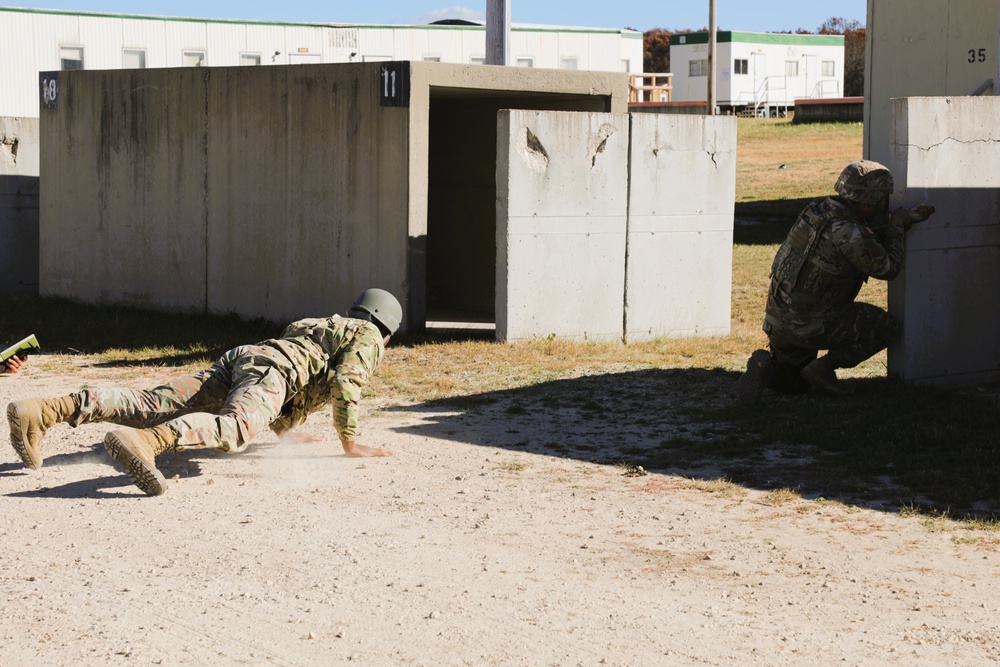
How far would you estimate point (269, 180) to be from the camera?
12.2 meters

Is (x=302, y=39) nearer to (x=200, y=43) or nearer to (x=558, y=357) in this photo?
(x=200, y=43)

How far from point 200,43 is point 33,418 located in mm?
26781

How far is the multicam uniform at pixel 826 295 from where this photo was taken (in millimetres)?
8250

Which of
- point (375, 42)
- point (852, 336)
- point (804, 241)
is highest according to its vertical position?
point (375, 42)

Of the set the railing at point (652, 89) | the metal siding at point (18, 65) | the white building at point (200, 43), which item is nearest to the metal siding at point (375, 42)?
the white building at point (200, 43)

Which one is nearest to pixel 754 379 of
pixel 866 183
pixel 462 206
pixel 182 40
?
pixel 866 183

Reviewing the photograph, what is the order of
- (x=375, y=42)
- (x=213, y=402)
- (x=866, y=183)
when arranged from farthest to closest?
(x=375, y=42) → (x=866, y=183) → (x=213, y=402)

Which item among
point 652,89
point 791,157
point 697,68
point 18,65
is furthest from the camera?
point 697,68

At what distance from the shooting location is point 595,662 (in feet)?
13.8

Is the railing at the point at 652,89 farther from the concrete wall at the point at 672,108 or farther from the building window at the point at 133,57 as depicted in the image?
the building window at the point at 133,57

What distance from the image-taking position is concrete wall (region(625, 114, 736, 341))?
37.3 ft

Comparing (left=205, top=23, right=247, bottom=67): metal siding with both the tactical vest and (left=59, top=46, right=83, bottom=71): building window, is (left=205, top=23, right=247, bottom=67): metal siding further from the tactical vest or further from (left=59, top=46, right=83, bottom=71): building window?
the tactical vest

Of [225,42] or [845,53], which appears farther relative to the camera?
[845,53]

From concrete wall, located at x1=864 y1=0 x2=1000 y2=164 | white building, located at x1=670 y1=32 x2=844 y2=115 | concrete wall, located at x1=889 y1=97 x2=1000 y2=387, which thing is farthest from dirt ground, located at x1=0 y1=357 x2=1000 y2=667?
white building, located at x1=670 y1=32 x2=844 y2=115
